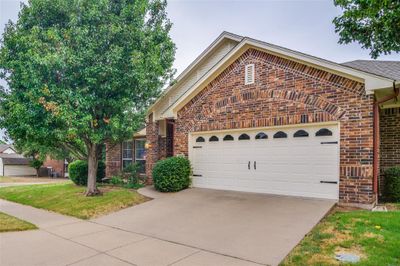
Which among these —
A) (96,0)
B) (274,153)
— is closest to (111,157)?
(96,0)

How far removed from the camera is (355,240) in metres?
5.21

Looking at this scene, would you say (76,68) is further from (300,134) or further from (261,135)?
(300,134)

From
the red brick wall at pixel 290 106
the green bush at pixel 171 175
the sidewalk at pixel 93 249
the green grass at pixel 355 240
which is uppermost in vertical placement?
the red brick wall at pixel 290 106

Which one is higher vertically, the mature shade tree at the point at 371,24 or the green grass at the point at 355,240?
the mature shade tree at the point at 371,24

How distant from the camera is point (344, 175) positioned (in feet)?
26.1

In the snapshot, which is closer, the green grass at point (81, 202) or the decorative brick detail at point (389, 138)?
the green grass at point (81, 202)

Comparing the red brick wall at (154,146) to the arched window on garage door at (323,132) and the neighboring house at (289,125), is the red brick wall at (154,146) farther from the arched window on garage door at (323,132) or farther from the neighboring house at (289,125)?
the arched window on garage door at (323,132)

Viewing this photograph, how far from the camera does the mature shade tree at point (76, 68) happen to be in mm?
9164

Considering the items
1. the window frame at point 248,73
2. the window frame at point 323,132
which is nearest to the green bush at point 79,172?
the window frame at point 248,73

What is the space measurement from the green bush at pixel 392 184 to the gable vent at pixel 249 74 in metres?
5.13

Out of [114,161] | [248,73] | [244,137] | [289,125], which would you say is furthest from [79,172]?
[289,125]

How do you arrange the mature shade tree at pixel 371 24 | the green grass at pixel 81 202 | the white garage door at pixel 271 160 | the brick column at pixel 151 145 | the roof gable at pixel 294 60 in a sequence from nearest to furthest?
the mature shade tree at pixel 371 24 → the roof gable at pixel 294 60 → the white garage door at pixel 271 160 → the green grass at pixel 81 202 → the brick column at pixel 151 145

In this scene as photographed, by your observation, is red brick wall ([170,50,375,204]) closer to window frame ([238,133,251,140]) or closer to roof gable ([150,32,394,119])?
roof gable ([150,32,394,119])

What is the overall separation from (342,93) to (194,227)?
5.55 m
